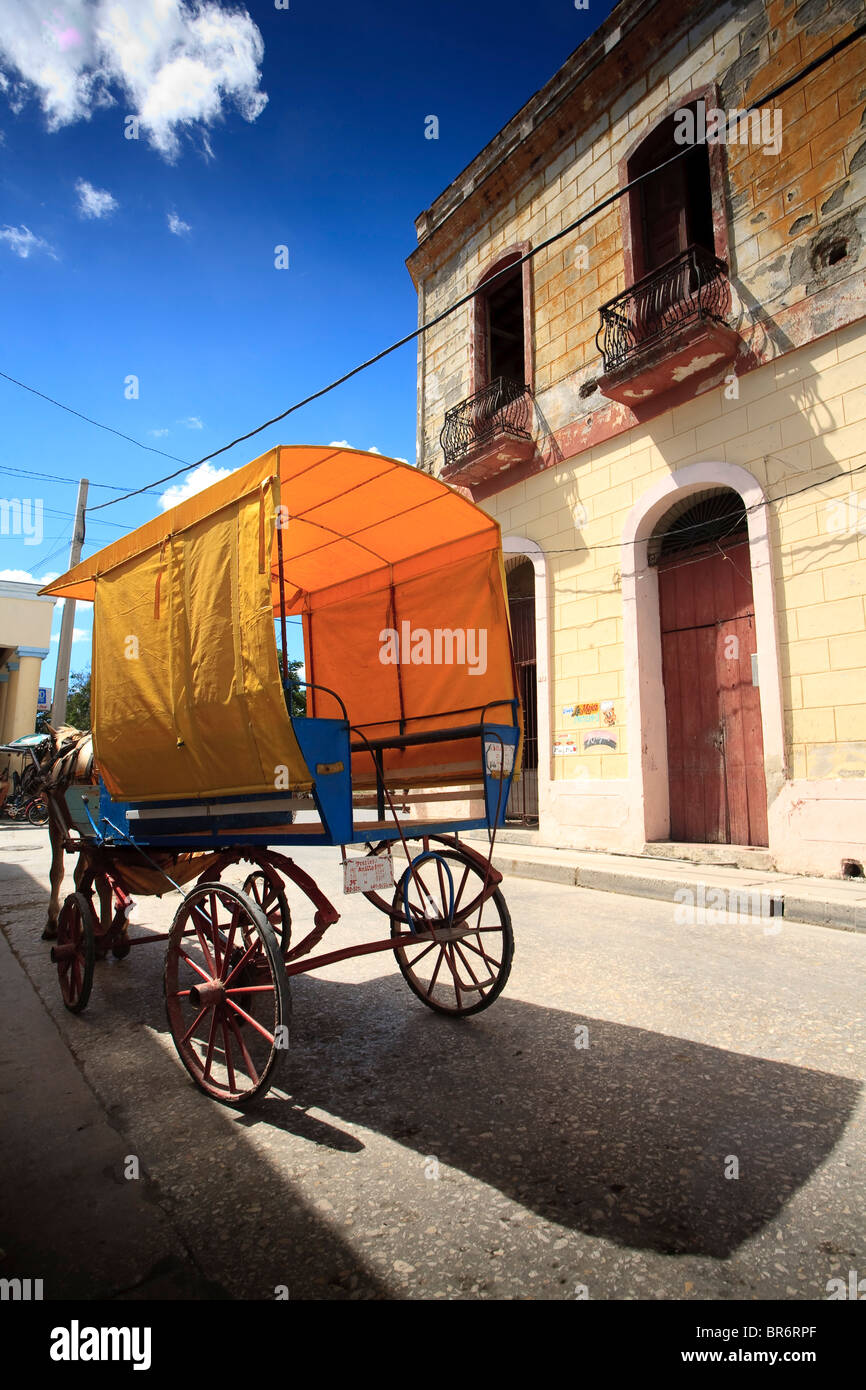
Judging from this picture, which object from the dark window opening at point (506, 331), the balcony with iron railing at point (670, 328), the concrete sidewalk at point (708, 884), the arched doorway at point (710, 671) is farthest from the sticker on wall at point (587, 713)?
the dark window opening at point (506, 331)

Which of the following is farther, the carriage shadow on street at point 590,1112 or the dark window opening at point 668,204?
the dark window opening at point 668,204

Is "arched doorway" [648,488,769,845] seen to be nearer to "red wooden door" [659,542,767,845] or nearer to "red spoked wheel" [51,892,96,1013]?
"red wooden door" [659,542,767,845]

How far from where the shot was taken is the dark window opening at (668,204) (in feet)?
34.1

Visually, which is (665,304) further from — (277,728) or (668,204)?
(277,728)

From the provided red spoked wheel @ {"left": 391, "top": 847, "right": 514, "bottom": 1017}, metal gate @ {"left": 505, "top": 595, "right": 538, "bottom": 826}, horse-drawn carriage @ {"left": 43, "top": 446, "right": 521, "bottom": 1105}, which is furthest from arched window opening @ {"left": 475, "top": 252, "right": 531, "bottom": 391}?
red spoked wheel @ {"left": 391, "top": 847, "right": 514, "bottom": 1017}

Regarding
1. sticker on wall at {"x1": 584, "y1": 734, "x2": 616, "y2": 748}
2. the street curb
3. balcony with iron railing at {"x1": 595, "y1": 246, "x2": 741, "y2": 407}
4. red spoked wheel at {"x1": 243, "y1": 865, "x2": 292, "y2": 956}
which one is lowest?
the street curb

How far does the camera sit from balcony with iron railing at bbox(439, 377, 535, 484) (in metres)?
11.9

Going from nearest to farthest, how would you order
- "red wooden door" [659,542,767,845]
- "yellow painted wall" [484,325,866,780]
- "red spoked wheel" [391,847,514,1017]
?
"red spoked wheel" [391,847,514,1017]
"yellow painted wall" [484,325,866,780]
"red wooden door" [659,542,767,845]

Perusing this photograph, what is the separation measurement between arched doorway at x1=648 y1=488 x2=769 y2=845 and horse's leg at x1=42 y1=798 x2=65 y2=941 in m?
7.48

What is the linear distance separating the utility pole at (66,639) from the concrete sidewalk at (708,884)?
12008mm

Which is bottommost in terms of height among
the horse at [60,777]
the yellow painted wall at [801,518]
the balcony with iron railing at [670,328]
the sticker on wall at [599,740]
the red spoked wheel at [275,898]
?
the red spoked wheel at [275,898]

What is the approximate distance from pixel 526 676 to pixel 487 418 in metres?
4.56

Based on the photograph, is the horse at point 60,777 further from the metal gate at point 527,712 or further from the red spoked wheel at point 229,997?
the metal gate at point 527,712
